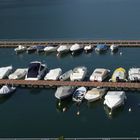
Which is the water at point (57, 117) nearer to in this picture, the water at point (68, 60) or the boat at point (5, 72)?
the water at point (68, 60)

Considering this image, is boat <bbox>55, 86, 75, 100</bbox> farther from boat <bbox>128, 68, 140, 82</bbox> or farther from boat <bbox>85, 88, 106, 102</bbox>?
boat <bbox>128, 68, 140, 82</bbox>

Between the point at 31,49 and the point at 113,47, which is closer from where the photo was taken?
the point at 113,47

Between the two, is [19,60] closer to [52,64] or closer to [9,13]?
[52,64]

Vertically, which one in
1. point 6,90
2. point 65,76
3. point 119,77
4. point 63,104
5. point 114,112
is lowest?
point 114,112

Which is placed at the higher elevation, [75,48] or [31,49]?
[31,49]

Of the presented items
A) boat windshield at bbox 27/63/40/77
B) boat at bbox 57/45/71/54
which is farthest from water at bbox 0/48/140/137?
boat at bbox 57/45/71/54

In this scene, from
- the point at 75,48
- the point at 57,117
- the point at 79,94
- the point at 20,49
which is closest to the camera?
the point at 57,117

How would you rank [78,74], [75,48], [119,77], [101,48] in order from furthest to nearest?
[75,48]
[101,48]
[78,74]
[119,77]

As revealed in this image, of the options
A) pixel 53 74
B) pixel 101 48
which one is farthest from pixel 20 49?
pixel 53 74

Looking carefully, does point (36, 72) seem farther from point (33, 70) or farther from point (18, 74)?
point (18, 74)
